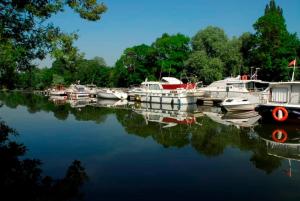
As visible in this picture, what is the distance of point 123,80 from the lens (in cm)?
8325

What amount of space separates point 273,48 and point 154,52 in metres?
27.2

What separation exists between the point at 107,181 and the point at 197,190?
3.22 metres

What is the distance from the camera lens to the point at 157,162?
1534 centimetres

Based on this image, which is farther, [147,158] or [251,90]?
[251,90]

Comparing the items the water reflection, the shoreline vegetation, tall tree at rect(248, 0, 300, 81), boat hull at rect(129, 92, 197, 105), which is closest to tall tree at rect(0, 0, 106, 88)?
the shoreline vegetation

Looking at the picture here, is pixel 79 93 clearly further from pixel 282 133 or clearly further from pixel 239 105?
pixel 282 133

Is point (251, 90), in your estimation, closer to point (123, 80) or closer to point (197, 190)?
point (197, 190)

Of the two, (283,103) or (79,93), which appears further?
(79,93)

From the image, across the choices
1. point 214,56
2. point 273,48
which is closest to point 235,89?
point 273,48

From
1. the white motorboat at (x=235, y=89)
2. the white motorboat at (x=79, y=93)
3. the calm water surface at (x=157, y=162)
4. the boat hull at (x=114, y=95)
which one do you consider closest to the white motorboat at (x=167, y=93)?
the white motorboat at (x=235, y=89)

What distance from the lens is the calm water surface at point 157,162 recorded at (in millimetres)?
11117

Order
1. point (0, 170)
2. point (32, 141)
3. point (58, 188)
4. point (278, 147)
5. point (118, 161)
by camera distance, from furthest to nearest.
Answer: point (32, 141) < point (278, 147) < point (118, 161) < point (0, 170) < point (58, 188)

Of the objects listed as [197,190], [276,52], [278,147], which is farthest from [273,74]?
[197,190]

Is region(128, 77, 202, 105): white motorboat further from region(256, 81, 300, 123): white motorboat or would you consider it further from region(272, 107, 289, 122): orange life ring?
region(272, 107, 289, 122): orange life ring
